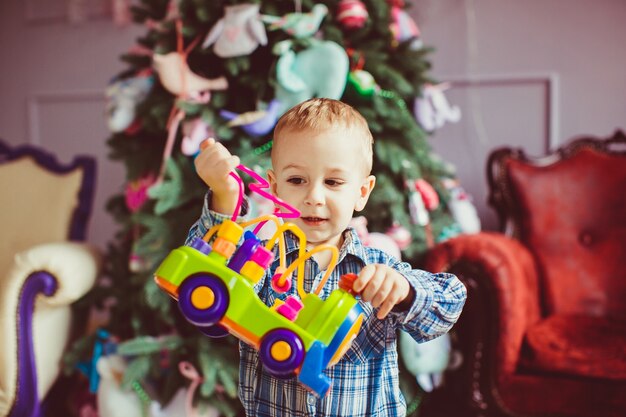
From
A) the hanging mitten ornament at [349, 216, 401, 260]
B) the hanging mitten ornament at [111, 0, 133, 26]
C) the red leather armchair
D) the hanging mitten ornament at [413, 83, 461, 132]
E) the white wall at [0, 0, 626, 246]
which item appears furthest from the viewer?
the hanging mitten ornament at [111, 0, 133, 26]

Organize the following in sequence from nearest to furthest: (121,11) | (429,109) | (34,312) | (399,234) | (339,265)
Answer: (339,265) < (399,234) < (34,312) < (429,109) < (121,11)

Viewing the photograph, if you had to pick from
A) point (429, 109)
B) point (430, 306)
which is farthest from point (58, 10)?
point (430, 306)

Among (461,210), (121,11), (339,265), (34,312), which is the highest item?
(121,11)

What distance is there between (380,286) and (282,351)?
145 millimetres

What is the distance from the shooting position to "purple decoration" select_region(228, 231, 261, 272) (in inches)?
28.1

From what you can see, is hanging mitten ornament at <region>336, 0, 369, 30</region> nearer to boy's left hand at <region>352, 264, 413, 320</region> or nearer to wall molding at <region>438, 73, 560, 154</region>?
wall molding at <region>438, 73, 560, 154</region>

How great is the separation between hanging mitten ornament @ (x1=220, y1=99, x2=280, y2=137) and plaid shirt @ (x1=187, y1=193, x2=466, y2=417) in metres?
0.74

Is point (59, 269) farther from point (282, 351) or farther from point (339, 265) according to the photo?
point (282, 351)

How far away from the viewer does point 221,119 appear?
1.65 meters

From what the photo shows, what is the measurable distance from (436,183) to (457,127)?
778mm

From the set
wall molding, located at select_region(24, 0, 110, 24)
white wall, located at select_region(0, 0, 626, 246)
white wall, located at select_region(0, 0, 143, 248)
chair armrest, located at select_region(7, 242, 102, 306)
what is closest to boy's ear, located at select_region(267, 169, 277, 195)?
chair armrest, located at select_region(7, 242, 102, 306)

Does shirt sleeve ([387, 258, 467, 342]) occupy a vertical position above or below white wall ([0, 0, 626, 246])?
below

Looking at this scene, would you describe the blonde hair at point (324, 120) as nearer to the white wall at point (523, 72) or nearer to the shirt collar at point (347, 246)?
the shirt collar at point (347, 246)

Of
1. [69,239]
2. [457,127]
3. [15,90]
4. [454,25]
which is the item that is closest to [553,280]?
[457,127]
